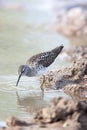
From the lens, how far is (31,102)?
32.9ft

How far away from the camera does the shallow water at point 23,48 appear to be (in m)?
9.89

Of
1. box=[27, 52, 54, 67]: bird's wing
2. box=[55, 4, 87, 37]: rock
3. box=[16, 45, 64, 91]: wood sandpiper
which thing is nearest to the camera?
box=[16, 45, 64, 91]: wood sandpiper

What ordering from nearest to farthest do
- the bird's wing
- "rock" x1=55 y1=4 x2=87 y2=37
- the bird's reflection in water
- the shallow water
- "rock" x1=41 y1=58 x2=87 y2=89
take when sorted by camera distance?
the bird's reflection in water
the shallow water
"rock" x1=41 y1=58 x2=87 y2=89
the bird's wing
"rock" x1=55 y1=4 x2=87 y2=37

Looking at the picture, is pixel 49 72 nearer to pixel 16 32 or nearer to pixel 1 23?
pixel 16 32

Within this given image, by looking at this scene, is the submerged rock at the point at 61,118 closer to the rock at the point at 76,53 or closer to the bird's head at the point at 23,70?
the bird's head at the point at 23,70

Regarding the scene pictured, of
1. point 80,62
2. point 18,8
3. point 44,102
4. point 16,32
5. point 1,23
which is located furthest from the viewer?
point 18,8

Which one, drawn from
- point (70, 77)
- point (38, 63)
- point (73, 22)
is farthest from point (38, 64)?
point (73, 22)

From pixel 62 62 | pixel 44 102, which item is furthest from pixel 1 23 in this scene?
pixel 44 102

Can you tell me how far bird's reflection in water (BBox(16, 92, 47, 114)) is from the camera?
9516mm

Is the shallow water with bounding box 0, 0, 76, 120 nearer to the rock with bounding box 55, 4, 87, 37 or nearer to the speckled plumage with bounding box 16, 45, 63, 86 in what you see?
the speckled plumage with bounding box 16, 45, 63, 86

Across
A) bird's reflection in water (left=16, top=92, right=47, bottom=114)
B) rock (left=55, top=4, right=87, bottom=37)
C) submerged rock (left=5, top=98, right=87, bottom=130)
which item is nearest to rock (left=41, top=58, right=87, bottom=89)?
bird's reflection in water (left=16, top=92, right=47, bottom=114)

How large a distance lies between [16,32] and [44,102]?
9.46 m

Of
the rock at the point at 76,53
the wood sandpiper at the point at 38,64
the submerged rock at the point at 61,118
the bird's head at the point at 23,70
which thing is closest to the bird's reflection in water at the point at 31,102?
the bird's head at the point at 23,70

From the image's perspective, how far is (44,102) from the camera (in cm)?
996
